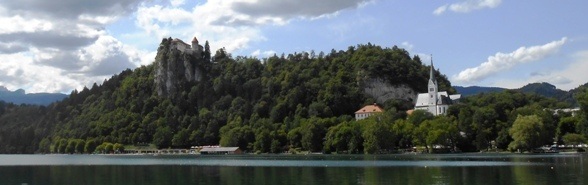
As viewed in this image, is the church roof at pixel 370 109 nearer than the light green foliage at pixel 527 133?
No

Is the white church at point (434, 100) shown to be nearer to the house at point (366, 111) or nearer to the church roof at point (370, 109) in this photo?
the church roof at point (370, 109)

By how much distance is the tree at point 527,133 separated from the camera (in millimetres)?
117500

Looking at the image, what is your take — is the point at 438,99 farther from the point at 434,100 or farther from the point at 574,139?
the point at 574,139

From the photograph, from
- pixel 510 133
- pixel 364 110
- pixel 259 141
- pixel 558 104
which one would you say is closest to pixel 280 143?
pixel 259 141

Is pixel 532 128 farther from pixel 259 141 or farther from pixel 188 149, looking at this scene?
pixel 188 149

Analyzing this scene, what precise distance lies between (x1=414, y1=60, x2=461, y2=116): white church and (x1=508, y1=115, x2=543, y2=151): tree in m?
60.0

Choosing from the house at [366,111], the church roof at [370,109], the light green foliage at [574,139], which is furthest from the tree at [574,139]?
the church roof at [370,109]

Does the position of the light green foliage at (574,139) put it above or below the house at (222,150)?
above

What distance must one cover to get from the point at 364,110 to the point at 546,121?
230 feet

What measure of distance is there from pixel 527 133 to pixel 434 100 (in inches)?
2758

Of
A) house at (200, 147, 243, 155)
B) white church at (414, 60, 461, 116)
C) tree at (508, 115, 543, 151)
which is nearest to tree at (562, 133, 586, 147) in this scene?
tree at (508, 115, 543, 151)

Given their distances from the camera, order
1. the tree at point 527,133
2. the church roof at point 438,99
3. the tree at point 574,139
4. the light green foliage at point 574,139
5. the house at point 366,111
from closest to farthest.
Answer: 1. the tree at point 574,139
2. the light green foliage at point 574,139
3. the tree at point 527,133
4. the church roof at point 438,99
5. the house at point 366,111

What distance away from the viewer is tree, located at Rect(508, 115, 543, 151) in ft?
385

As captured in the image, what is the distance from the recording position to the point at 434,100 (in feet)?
614
